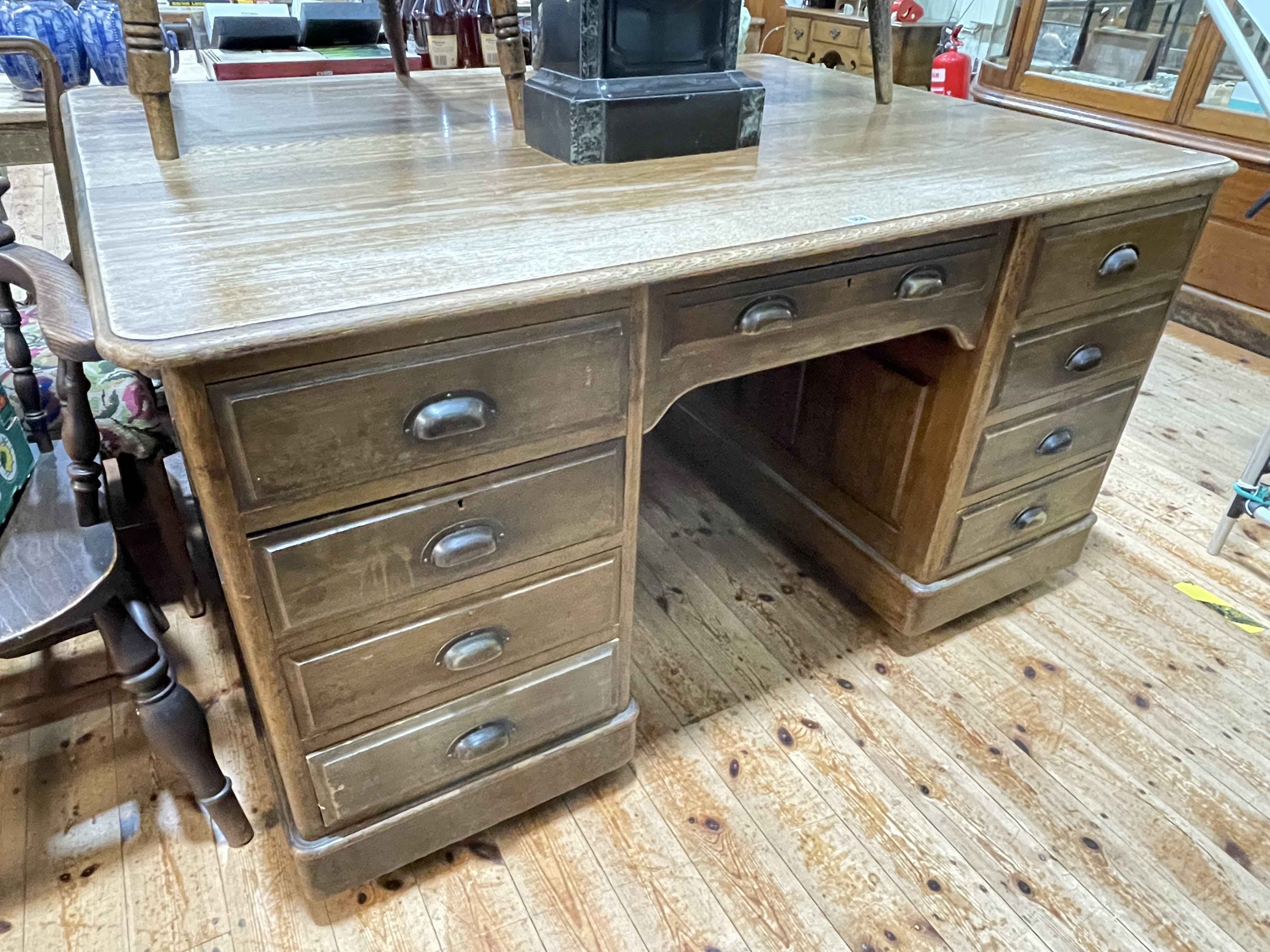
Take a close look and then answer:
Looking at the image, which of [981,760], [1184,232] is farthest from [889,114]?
[981,760]

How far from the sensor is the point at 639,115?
3.42 ft

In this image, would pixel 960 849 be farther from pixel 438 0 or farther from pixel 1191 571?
pixel 438 0

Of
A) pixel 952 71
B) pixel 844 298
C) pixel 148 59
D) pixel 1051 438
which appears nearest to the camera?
pixel 148 59

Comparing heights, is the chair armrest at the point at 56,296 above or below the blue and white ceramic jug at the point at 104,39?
below

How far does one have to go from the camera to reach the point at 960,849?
3.88 feet

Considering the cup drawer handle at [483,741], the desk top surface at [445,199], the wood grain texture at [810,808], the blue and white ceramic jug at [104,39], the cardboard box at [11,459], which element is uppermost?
the blue and white ceramic jug at [104,39]

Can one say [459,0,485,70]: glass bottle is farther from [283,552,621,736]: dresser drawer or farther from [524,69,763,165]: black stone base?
[283,552,621,736]: dresser drawer

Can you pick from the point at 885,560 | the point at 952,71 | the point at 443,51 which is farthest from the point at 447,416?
the point at 952,71

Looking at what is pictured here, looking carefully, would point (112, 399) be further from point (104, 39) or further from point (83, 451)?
point (104, 39)

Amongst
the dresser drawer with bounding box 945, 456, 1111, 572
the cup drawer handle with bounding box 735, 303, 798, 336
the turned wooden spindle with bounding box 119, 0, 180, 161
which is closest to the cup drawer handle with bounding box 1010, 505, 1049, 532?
the dresser drawer with bounding box 945, 456, 1111, 572

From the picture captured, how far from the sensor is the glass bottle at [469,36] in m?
1.96

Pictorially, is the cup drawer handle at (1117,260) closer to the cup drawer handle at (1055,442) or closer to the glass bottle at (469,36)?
the cup drawer handle at (1055,442)

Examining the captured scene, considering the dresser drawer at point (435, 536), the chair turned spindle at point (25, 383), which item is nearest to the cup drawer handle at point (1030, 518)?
the dresser drawer at point (435, 536)

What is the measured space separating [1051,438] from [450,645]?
985mm
